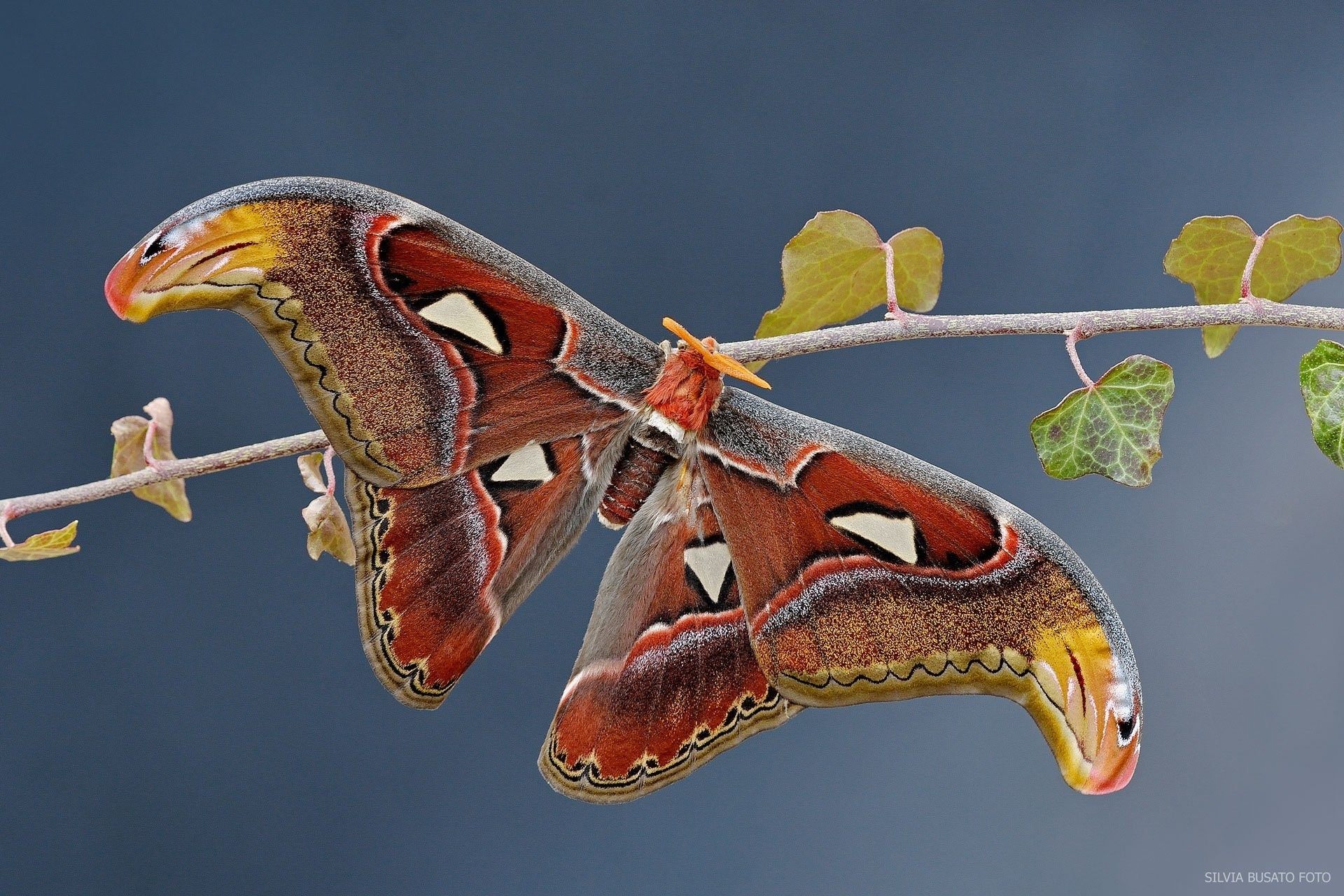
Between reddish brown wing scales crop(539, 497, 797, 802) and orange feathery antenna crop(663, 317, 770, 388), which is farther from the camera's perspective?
reddish brown wing scales crop(539, 497, 797, 802)

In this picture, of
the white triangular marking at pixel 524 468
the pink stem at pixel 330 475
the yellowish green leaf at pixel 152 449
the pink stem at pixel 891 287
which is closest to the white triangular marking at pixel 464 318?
the white triangular marking at pixel 524 468

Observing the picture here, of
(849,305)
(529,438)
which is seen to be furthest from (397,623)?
(849,305)

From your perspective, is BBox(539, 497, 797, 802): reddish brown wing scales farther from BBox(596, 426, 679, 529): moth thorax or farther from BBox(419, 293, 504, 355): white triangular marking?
BBox(419, 293, 504, 355): white triangular marking

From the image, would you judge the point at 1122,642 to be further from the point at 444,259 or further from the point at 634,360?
the point at 444,259

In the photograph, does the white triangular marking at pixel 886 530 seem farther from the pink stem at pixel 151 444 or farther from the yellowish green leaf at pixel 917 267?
the pink stem at pixel 151 444

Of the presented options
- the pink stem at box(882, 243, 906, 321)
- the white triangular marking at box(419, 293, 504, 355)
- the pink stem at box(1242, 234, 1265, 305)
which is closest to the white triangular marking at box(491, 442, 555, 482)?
the white triangular marking at box(419, 293, 504, 355)

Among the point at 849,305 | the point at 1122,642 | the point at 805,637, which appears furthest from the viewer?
the point at 849,305
